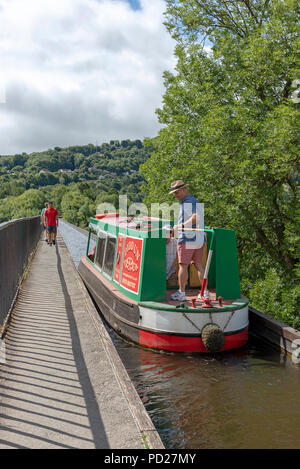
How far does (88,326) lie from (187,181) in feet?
28.5

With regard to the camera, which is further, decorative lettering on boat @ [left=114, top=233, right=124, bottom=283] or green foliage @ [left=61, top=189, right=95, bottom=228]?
green foliage @ [left=61, top=189, right=95, bottom=228]

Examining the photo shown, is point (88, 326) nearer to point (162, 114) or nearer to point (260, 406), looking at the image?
point (260, 406)

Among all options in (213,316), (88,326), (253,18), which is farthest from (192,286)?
(253,18)

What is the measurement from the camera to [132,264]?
335 inches

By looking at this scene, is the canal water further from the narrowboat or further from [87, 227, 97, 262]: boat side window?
[87, 227, 97, 262]: boat side window

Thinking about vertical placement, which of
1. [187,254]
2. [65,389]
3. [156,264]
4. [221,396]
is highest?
[187,254]

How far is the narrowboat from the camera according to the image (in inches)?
282

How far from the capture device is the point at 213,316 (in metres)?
7.19

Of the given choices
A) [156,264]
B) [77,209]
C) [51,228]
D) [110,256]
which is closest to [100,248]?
[110,256]

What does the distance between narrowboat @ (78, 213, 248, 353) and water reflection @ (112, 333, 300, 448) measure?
0.93 ft

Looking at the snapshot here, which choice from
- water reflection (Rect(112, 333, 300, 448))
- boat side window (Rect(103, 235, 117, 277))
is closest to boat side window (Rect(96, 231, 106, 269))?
boat side window (Rect(103, 235, 117, 277))

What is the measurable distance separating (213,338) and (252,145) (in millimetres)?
6894

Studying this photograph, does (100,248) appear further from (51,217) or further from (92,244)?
(51,217)

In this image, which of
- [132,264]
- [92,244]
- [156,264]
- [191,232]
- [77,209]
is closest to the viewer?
[191,232]
